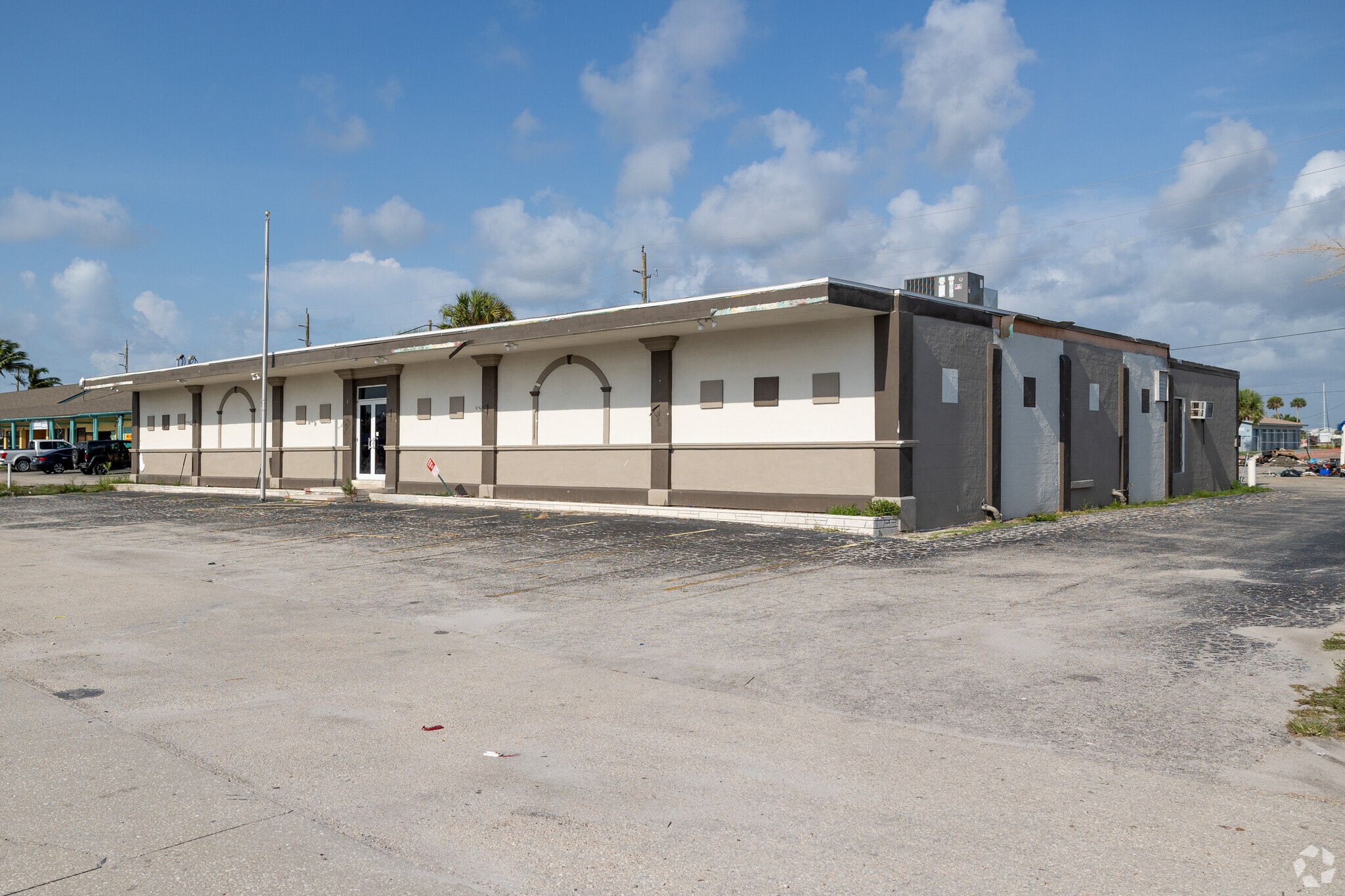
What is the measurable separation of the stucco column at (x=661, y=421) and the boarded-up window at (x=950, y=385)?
6.05 metres

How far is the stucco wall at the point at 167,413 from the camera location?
36.8 metres

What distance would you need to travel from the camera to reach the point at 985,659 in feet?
24.7

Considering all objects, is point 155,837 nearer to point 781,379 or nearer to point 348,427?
point 781,379

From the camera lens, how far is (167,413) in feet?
124

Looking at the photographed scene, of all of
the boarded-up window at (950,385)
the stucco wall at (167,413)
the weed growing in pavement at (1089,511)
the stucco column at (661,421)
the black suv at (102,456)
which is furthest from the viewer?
the black suv at (102,456)

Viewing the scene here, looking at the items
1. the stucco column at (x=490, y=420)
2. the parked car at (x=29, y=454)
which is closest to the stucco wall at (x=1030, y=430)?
the stucco column at (x=490, y=420)

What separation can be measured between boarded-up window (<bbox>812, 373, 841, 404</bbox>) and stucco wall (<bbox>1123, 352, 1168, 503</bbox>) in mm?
11436

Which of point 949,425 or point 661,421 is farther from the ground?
point 661,421

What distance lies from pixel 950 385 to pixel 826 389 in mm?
2540

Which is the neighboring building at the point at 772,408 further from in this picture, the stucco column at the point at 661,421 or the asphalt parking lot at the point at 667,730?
the asphalt parking lot at the point at 667,730

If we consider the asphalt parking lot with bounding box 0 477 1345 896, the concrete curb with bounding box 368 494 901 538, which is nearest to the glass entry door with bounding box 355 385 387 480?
the concrete curb with bounding box 368 494 901 538

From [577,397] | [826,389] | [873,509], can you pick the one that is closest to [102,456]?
[577,397]

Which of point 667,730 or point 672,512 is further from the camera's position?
point 672,512

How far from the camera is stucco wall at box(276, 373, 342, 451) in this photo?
29.9m
